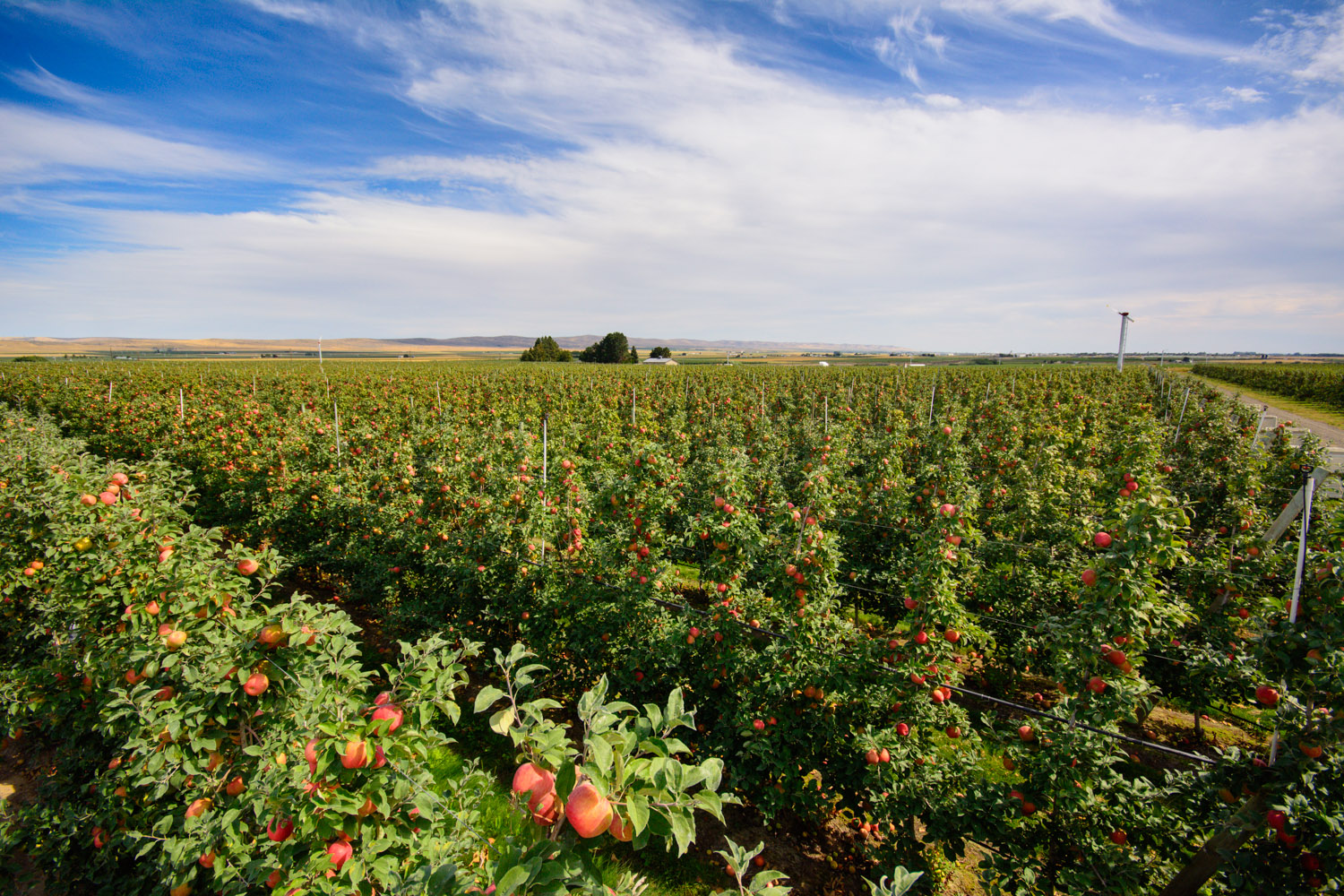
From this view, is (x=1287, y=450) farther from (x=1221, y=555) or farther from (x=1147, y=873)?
(x=1147, y=873)

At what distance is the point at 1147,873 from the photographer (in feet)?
10.3

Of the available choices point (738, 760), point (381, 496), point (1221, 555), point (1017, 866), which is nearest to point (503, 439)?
point (381, 496)

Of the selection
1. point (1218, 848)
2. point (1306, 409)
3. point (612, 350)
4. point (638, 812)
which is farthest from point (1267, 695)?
point (612, 350)

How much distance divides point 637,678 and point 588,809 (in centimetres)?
397

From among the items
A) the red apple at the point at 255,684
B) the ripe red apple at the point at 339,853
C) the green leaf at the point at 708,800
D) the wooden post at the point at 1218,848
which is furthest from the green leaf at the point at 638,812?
the wooden post at the point at 1218,848

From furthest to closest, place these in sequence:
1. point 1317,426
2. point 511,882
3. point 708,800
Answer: point 1317,426, point 708,800, point 511,882

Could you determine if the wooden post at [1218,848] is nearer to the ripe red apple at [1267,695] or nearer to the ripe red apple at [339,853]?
the ripe red apple at [1267,695]

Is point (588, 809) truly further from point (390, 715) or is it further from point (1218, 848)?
point (1218, 848)

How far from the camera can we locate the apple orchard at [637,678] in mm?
2180

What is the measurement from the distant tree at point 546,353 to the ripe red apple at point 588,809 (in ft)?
247

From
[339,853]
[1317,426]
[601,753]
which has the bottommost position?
[1317,426]

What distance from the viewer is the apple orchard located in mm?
2180

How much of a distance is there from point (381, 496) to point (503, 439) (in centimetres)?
334

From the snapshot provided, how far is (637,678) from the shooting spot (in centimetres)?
503
